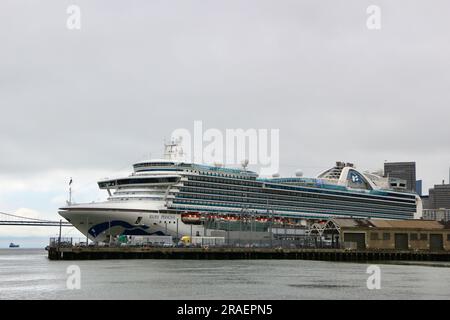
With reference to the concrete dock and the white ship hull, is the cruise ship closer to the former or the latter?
the white ship hull

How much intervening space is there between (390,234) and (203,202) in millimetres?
35247

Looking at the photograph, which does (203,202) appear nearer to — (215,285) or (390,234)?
(390,234)

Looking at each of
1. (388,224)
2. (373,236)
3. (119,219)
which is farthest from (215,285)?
(388,224)

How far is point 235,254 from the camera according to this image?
335 ft

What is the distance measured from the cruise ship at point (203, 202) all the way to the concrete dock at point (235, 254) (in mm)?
8725

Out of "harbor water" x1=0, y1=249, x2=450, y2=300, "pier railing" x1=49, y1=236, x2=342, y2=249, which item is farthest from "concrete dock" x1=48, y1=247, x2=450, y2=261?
"harbor water" x1=0, y1=249, x2=450, y2=300

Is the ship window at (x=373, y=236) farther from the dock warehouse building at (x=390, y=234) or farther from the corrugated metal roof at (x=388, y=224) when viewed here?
the corrugated metal roof at (x=388, y=224)

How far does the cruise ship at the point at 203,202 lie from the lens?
103812 mm

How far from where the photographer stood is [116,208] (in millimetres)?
102438

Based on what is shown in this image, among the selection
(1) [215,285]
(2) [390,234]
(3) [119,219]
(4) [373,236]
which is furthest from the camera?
(2) [390,234]

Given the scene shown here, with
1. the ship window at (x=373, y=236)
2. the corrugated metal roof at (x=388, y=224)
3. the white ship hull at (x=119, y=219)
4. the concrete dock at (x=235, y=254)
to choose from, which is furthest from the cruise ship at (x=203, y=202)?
the ship window at (x=373, y=236)

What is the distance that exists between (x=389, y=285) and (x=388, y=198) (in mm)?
102538
